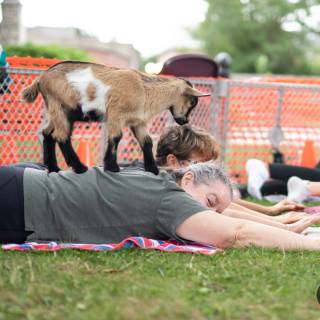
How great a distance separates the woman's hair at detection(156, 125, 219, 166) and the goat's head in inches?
31.1

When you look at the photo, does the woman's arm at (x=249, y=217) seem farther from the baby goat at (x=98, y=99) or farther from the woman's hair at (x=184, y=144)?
the baby goat at (x=98, y=99)

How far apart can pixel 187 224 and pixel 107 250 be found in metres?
0.42

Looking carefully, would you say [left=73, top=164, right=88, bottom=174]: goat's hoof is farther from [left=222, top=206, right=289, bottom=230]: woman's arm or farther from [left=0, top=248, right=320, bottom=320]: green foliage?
[left=222, top=206, right=289, bottom=230]: woman's arm

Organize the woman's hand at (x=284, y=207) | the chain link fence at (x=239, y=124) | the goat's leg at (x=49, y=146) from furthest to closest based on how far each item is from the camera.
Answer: the chain link fence at (x=239, y=124)
the woman's hand at (x=284, y=207)
the goat's leg at (x=49, y=146)

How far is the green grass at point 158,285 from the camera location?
207 centimetres

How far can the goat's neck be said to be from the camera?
9.52 feet

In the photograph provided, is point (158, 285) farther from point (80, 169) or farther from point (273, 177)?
point (273, 177)

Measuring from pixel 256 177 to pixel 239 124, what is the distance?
3.88 ft

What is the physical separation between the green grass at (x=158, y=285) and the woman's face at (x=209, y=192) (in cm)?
35

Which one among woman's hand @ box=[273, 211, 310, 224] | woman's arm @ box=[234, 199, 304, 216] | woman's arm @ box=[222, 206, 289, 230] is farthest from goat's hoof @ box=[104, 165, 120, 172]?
woman's arm @ box=[234, 199, 304, 216]

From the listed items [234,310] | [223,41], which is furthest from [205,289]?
[223,41]

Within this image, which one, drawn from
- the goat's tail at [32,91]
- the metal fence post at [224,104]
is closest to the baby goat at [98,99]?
the goat's tail at [32,91]

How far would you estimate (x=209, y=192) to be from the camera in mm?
3229

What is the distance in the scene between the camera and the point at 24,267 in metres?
2.53
